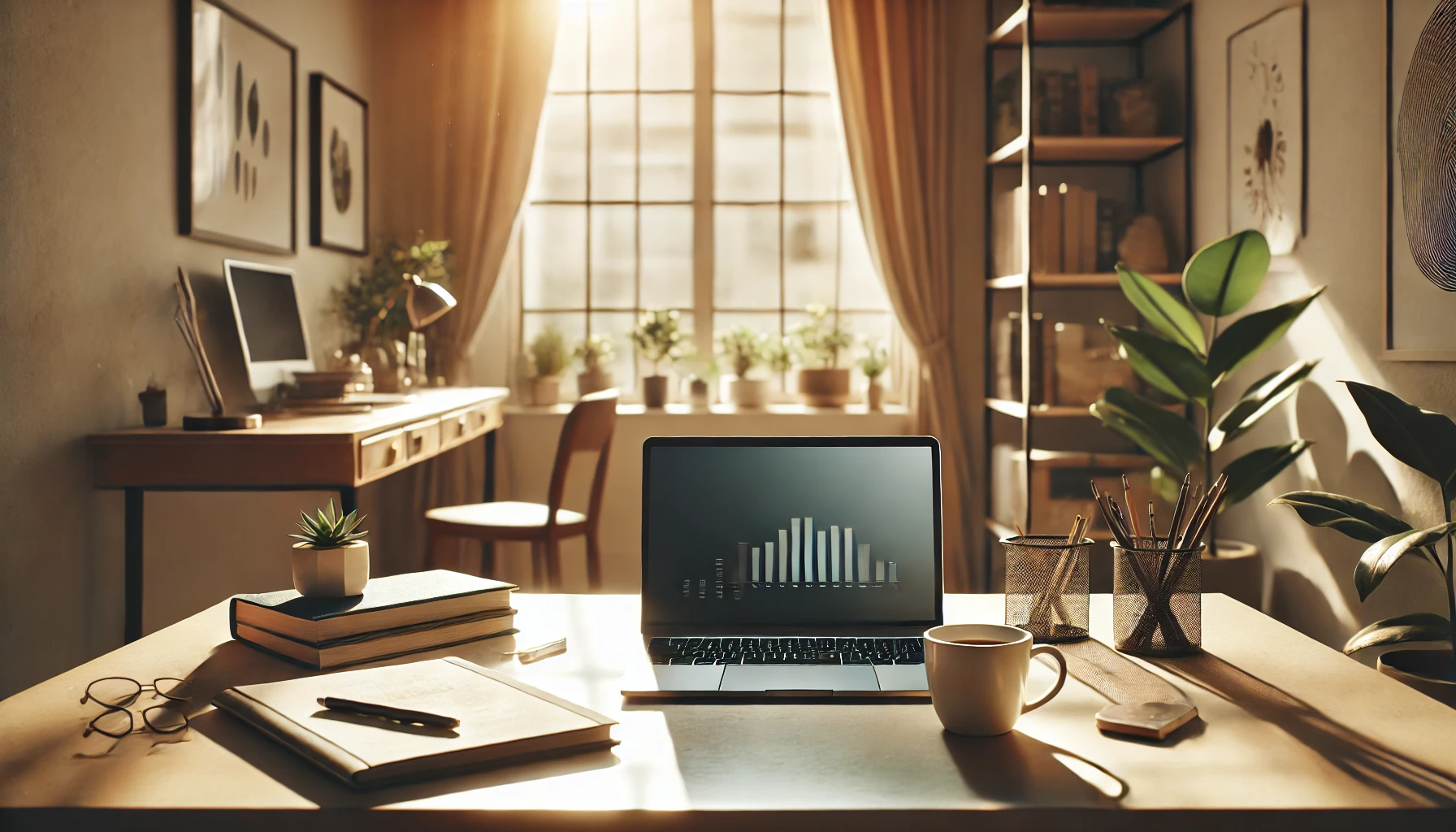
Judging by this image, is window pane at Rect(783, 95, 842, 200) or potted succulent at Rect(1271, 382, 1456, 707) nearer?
potted succulent at Rect(1271, 382, 1456, 707)

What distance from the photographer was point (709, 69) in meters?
4.50

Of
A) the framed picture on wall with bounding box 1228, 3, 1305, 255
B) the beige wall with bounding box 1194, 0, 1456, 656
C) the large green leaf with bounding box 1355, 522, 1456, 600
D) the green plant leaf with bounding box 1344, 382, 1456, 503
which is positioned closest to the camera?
the large green leaf with bounding box 1355, 522, 1456, 600

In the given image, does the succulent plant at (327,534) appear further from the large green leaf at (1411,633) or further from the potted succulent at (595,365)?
the potted succulent at (595,365)

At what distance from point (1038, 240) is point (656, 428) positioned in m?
1.63

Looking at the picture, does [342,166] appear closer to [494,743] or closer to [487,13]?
[487,13]

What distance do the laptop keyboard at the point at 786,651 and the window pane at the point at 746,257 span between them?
3448 mm

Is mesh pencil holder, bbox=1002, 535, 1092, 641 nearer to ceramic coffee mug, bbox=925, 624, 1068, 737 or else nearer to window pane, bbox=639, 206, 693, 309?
ceramic coffee mug, bbox=925, 624, 1068, 737

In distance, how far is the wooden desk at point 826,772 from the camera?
0.75 m

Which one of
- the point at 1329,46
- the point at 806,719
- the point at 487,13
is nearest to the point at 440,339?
the point at 487,13

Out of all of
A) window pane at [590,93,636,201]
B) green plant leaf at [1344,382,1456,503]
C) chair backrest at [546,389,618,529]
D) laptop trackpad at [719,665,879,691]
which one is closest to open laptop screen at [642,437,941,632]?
laptop trackpad at [719,665,879,691]

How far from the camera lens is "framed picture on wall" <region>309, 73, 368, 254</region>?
3.78 m

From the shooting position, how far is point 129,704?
0.99 metres

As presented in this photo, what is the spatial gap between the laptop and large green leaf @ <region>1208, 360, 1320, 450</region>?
1.91m

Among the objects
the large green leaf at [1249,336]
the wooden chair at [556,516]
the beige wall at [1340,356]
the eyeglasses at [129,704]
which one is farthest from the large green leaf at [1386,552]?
the wooden chair at [556,516]
